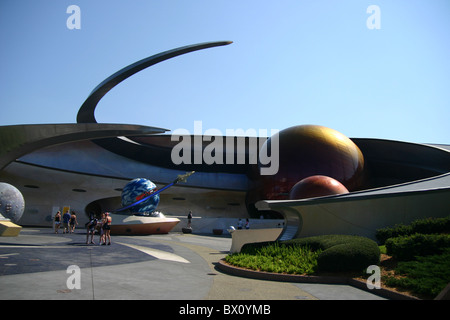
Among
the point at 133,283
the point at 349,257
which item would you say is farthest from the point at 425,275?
the point at 133,283

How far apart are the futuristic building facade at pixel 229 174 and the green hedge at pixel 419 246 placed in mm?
4232

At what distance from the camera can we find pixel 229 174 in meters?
45.9

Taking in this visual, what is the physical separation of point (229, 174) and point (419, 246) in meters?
37.2

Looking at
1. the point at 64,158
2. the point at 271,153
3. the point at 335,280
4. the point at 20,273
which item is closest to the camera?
the point at 20,273

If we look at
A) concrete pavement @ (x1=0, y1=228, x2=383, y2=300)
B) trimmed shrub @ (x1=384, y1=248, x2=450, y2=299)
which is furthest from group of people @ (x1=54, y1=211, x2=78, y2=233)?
trimmed shrub @ (x1=384, y1=248, x2=450, y2=299)

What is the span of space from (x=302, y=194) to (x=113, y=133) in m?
12.9

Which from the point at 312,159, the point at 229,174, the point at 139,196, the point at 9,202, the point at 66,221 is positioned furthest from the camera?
the point at 229,174

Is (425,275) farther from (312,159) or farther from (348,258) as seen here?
(312,159)

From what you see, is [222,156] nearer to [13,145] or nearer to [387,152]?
[387,152]

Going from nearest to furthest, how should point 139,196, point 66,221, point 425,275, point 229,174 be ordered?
point 425,275 → point 66,221 → point 139,196 → point 229,174

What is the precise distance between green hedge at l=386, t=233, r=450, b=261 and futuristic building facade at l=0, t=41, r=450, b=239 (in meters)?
4.23

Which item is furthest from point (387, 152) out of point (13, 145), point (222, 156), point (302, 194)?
point (13, 145)

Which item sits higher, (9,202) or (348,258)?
(348,258)
